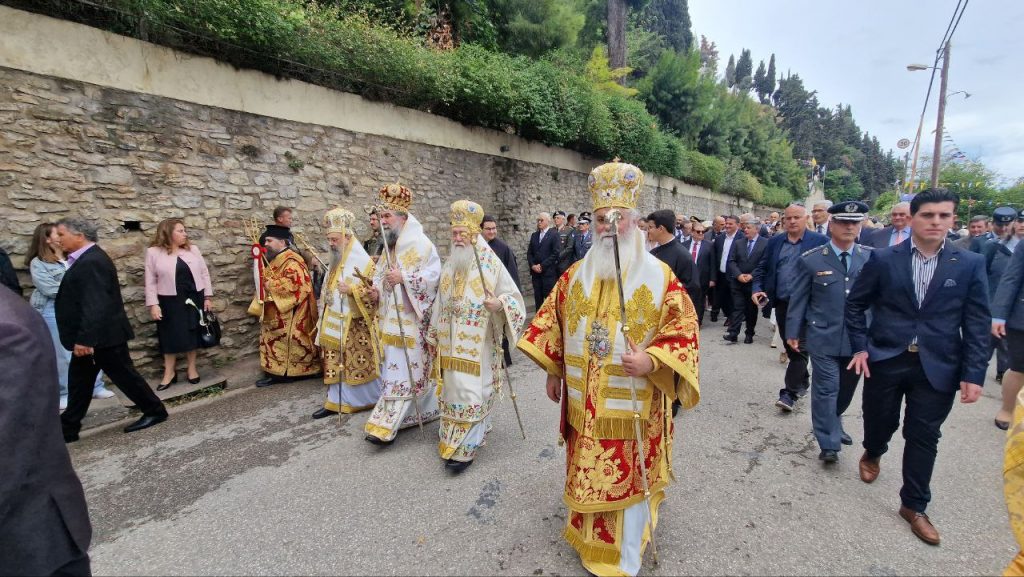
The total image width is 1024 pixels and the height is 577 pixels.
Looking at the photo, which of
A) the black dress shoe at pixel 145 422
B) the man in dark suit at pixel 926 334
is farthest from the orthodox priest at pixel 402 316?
the man in dark suit at pixel 926 334

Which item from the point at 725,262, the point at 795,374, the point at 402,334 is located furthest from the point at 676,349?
the point at 725,262

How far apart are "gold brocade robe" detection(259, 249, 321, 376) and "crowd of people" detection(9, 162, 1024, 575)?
0.03 metres

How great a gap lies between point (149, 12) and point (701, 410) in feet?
24.6

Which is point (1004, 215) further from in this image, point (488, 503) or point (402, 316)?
point (402, 316)

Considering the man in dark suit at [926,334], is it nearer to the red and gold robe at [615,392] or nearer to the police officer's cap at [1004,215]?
the red and gold robe at [615,392]

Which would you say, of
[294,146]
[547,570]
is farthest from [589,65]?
[547,570]

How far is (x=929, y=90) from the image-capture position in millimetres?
17625

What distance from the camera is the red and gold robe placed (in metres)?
2.33

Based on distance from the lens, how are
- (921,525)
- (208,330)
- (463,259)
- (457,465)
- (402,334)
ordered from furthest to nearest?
(208,330) < (402,334) < (463,259) < (457,465) < (921,525)

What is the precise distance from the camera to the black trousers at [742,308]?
7.34 meters

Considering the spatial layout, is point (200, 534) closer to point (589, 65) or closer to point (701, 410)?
point (701, 410)

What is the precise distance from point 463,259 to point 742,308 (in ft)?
18.2

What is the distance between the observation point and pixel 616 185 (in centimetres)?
240

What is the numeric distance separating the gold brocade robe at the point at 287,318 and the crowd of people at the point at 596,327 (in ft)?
0.08
